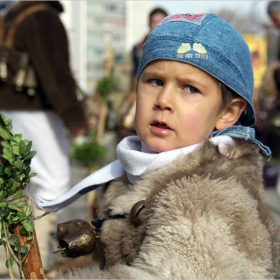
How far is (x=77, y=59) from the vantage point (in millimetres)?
18203

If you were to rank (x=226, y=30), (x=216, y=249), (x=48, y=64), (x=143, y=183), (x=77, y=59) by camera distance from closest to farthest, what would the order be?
(x=216, y=249) → (x=143, y=183) → (x=226, y=30) → (x=48, y=64) → (x=77, y=59)

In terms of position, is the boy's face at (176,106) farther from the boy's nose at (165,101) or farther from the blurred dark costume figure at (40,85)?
the blurred dark costume figure at (40,85)

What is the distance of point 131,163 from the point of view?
1769 millimetres

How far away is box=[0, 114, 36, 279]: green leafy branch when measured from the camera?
4.53ft

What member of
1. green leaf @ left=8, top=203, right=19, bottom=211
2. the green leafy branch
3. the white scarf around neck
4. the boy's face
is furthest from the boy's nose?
green leaf @ left=8, top=203, right=19, bottom=211

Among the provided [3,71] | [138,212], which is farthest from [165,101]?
[3,71]

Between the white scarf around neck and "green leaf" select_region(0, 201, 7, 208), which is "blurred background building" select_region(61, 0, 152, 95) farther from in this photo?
"green leaf" select_region(0, 201, 7, 208)

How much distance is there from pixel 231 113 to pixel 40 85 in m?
2.22

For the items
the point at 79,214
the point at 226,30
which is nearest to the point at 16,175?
the point at 226,30

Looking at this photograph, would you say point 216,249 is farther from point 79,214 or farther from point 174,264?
point 79,214

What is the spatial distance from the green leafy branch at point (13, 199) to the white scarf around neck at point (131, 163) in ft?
1.45

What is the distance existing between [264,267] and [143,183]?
46cm

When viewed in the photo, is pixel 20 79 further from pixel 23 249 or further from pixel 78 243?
pixel 23 249

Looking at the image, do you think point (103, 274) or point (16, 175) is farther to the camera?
point (103, 274)
